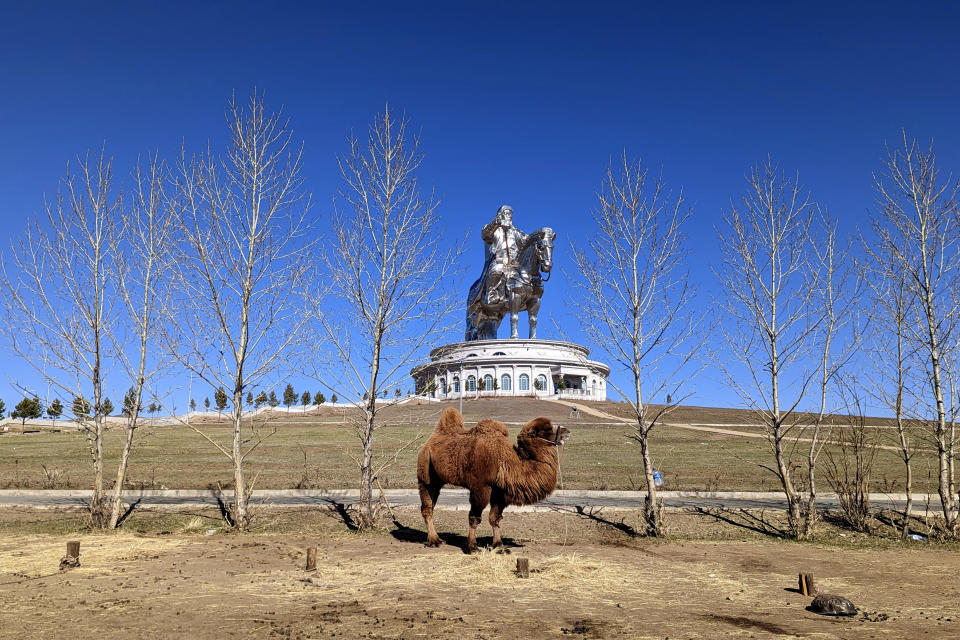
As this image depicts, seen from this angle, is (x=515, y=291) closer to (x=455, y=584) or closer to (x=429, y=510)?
(x=429, y=510)

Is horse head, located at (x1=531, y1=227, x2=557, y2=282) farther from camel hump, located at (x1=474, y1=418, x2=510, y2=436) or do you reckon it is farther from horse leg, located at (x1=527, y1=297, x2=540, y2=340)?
camel hump, located at (x1=474, y1=418, x2=510, y2=436)

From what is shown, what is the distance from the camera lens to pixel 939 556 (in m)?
11.8

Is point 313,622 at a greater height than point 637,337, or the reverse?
point 637,337

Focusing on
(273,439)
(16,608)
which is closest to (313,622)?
(16,608)

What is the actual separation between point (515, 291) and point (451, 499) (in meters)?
50.7

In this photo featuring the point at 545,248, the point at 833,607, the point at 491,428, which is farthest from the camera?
the point at 545,248

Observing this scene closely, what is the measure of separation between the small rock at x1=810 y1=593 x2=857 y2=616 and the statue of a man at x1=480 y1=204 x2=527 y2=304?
60953mm

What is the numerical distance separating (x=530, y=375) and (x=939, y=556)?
5958 centimetres

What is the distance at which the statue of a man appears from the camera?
224 feet

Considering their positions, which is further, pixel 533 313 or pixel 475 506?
pixel 533 313

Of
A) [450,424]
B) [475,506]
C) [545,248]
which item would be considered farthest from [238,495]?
[545,248]

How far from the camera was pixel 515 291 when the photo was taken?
6881 cm

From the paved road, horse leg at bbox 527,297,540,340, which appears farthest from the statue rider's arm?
the paved road

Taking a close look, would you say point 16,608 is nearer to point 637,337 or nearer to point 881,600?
point 881,600
